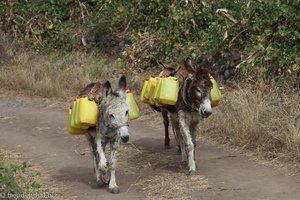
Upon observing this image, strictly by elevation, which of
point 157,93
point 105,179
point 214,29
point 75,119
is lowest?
point 105,179

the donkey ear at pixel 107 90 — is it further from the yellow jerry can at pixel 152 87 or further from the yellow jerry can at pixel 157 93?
the yellow jerry can at pixel 152 87

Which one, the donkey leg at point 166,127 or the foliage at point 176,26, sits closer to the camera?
the donkey leg at point 166,127

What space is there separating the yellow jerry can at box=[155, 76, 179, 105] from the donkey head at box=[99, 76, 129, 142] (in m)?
0.92

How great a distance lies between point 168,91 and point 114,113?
1.24m

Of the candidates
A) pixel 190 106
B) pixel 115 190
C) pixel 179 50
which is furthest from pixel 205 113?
pixel 179 50

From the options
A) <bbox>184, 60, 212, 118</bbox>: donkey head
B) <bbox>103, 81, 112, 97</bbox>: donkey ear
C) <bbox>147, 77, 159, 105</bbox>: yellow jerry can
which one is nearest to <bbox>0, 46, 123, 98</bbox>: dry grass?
<bbox>147, 77, 159, 105</bbox>: yellow jerry can

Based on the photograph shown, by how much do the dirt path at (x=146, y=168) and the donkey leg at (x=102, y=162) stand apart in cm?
17

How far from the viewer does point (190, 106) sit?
8375 millimetres

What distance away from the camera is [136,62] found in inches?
608

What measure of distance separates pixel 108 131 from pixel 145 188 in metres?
0.89

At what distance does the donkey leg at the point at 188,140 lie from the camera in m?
8.37

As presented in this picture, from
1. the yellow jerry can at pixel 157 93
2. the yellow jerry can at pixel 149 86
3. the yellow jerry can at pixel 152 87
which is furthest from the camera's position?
the yellow jerry can at pixel 149 86

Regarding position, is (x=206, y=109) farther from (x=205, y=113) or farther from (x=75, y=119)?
(x=75, y=119)

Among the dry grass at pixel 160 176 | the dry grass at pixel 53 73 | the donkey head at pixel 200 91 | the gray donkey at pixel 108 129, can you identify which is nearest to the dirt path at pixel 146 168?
the dry grass at pixel 160 176
